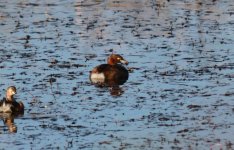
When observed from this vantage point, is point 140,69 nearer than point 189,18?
Yes

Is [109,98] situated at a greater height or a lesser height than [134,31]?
lesser

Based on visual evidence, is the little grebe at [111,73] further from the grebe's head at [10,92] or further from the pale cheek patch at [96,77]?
the grebe's head at [10,92]

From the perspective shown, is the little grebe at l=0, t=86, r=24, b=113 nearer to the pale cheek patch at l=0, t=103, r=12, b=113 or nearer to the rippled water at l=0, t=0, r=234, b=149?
the pale cheek patch at l=0, t=103, r=12, b=113

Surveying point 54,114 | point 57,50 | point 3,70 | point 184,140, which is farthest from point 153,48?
point 184,140

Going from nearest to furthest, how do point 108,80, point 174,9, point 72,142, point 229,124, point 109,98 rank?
1. point 72,142
2. point 229,124
3. point 109,98
4. point 108,80
5. point 174,9

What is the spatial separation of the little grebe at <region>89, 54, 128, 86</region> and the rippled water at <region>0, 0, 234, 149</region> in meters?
0.28

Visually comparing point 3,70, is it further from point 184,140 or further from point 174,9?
point 174,9

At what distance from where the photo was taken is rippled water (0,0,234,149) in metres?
17.1

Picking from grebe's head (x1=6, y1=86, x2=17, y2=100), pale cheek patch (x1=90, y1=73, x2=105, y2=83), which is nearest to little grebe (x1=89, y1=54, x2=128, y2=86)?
pale cheek patch (x1=90, y1=73, x2=105, y2=83)

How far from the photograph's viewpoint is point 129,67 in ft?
80.0

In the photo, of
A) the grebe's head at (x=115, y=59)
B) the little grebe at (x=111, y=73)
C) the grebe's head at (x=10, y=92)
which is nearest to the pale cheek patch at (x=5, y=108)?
the grebe's head at (x=10, y=92)

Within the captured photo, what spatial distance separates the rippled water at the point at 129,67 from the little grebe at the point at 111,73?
0.28 m

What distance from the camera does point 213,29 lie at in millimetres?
30469

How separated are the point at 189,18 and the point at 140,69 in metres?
9.43
